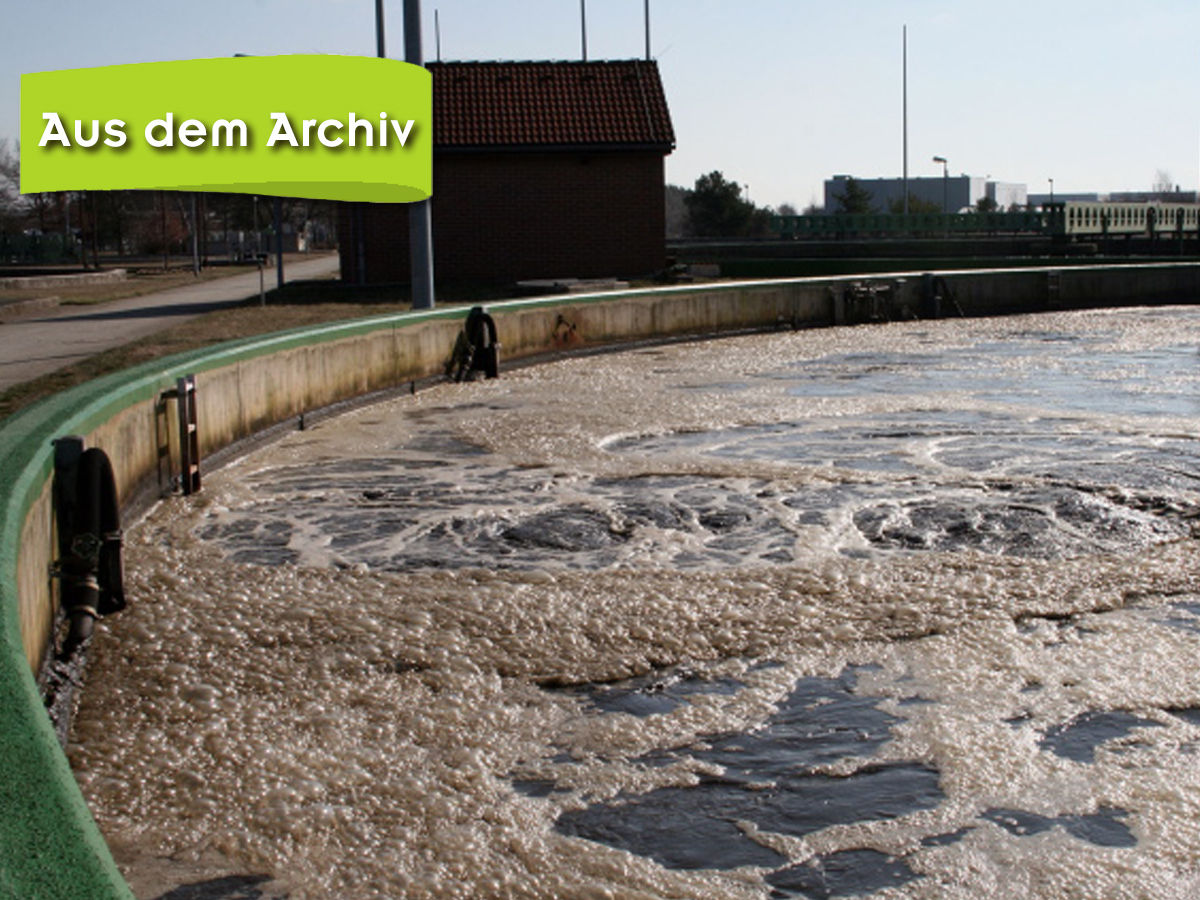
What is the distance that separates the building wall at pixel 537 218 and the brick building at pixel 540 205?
0.02 m

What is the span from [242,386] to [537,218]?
72.4 feet

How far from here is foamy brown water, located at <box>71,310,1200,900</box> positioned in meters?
4.64

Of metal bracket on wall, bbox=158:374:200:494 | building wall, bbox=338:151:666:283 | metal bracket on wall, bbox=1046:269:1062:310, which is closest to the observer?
metal bracket on wall, bbox=158:374:200:494

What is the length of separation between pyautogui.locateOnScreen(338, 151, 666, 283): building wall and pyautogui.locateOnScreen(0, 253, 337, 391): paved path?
423cm

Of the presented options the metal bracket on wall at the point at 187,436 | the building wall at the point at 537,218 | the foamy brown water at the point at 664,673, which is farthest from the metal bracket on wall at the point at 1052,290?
the metal bracket on wall at the point at 187,436

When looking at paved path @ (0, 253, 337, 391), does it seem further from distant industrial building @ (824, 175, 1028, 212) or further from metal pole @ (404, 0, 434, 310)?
distant industrial building @ (824, 175, 1028, 212)

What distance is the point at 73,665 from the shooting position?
635 cm

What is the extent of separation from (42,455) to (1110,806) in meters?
4.66

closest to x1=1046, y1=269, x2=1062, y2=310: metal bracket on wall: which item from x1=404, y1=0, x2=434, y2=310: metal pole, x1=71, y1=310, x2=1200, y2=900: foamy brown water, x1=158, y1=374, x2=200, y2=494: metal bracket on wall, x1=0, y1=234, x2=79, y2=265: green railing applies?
x1=404, y1=0, x2=434, y2=310: metal pole

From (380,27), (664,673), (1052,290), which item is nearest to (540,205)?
(380,27)

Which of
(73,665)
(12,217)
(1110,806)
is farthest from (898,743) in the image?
(12,217)

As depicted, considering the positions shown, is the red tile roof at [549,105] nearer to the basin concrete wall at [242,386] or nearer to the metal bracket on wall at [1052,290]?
the basin concrete wall at [242,386]

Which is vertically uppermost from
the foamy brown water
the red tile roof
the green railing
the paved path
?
the red tile roof

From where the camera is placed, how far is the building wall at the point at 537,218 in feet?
110
